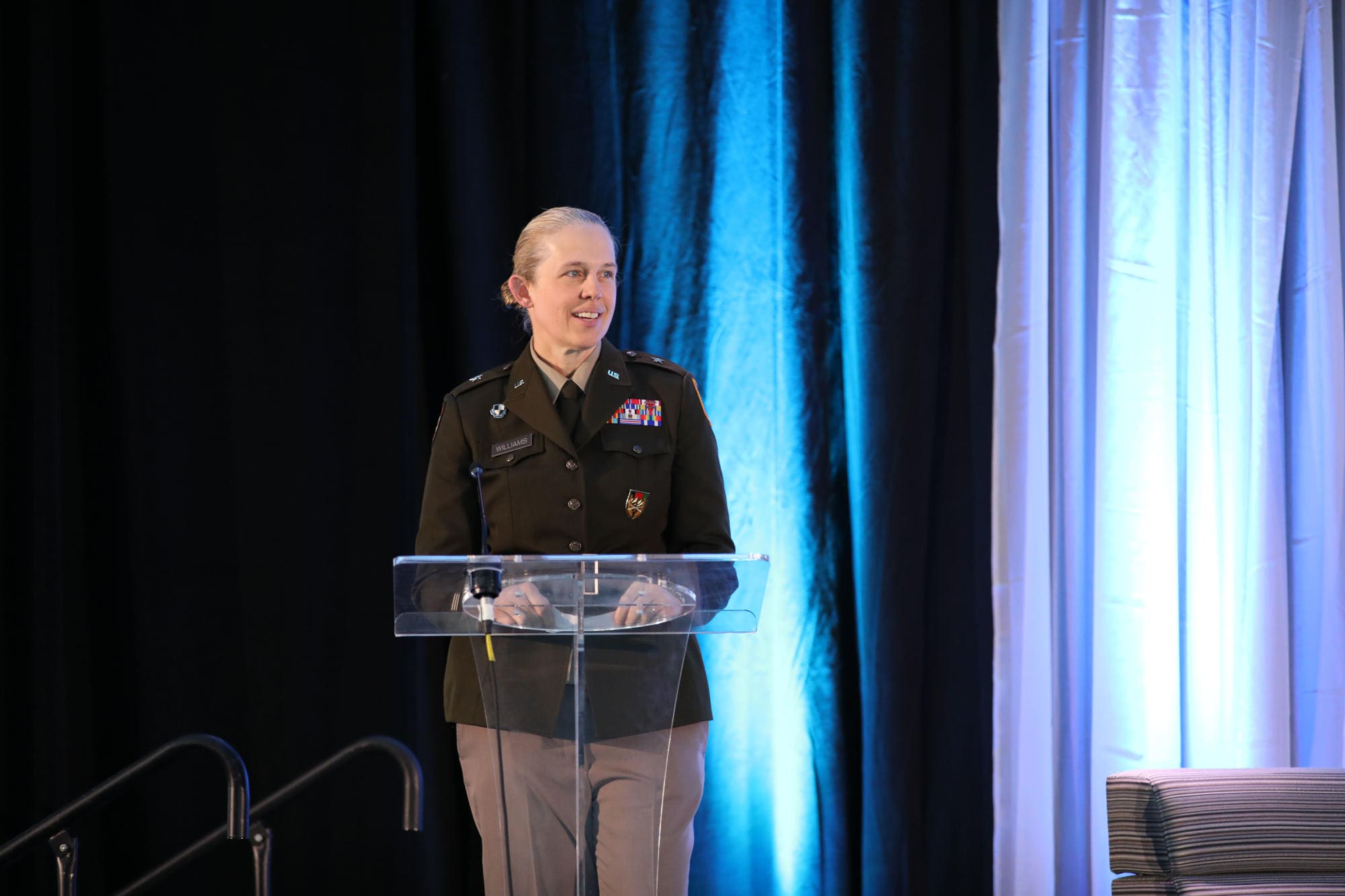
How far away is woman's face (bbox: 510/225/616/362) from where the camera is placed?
232cm

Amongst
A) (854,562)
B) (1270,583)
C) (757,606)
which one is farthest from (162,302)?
(1270,583)

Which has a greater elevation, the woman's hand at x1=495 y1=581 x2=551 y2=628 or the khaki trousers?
the woman's hand at x1=495 y1=581 x2=551 y2=628

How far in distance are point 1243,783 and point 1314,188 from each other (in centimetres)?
180

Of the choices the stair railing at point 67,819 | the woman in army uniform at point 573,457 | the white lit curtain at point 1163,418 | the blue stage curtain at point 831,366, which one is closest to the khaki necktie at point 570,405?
the woman in army uniform at point 573,457

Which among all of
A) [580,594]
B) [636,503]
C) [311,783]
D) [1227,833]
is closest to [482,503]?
[636,503]

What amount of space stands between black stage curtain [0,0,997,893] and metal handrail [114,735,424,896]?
73cm

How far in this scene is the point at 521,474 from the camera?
7.58 ft

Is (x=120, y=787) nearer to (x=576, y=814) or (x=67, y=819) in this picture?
(x=67, y=819)

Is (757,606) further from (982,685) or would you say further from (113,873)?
(113,873)

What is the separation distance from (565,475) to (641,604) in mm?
638

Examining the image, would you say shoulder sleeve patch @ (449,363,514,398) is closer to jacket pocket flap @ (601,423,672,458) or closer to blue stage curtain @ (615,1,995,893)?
jacket pocket flap @ (601,423,672,458)

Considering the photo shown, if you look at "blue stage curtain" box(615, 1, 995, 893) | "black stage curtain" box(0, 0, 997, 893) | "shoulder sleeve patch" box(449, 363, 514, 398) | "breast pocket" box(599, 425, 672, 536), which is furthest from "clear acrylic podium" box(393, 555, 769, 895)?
"blue stage curtain" box(615, 1, 995, 893)

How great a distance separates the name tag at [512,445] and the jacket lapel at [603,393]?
9 centimetres

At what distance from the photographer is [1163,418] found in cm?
343
